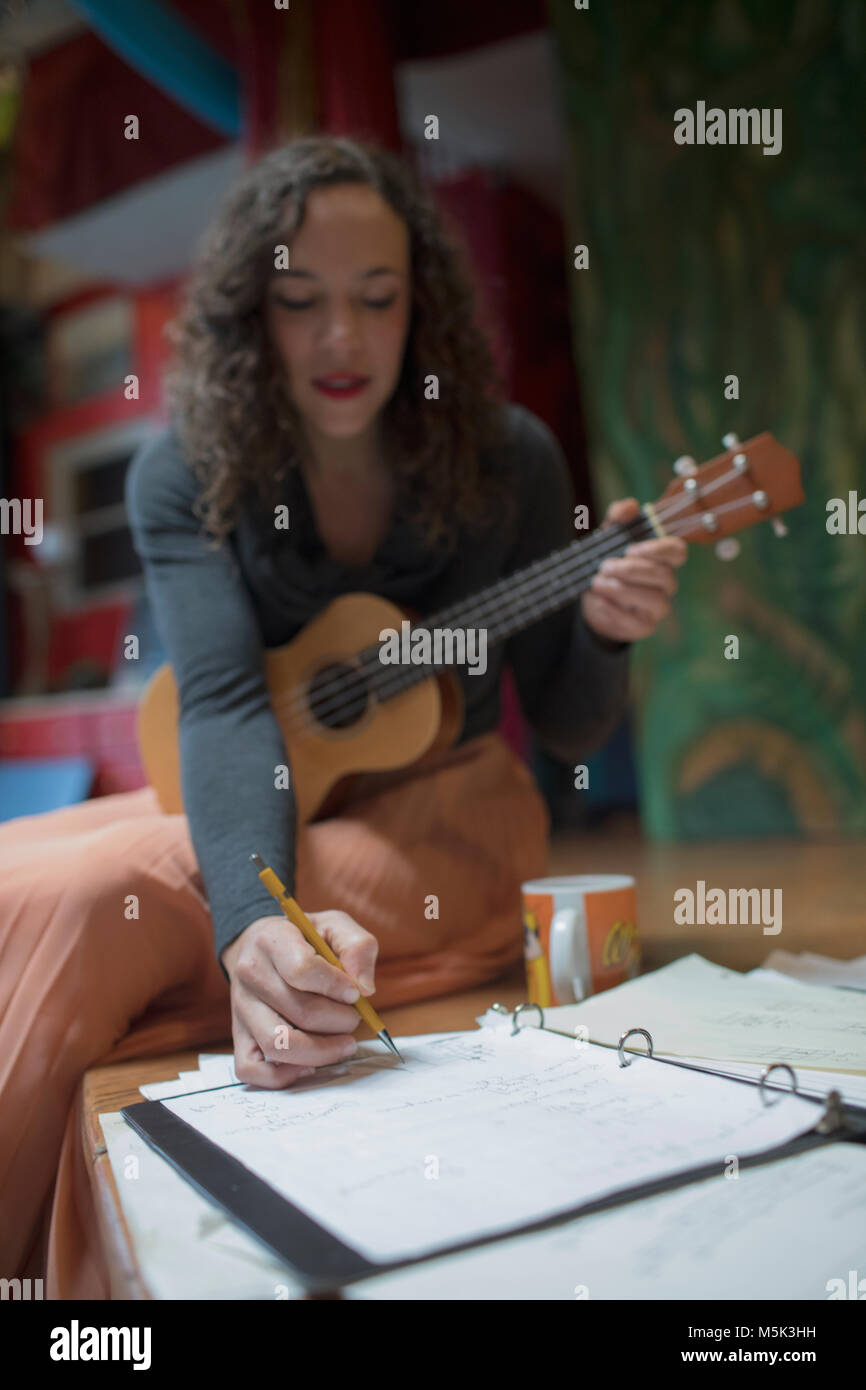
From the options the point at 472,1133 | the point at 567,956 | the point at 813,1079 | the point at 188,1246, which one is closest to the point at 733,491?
the point at 567,956

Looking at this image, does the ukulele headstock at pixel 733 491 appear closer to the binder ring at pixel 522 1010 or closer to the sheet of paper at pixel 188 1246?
the binder ring at pixel 522 1010

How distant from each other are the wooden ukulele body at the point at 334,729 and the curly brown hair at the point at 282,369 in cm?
15

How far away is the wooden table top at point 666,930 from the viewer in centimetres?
65

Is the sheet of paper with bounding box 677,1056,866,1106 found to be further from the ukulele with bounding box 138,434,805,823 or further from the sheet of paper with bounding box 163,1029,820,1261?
the ukulele with bounding box 138,434,805,823

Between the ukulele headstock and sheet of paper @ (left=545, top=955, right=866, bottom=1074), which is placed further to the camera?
the ukulele headstock

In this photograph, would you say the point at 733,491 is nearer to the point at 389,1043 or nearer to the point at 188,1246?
the point at 389,1043

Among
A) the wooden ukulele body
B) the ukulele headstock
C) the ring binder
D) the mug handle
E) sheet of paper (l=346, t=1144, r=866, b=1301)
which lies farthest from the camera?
the wooden ukulele body

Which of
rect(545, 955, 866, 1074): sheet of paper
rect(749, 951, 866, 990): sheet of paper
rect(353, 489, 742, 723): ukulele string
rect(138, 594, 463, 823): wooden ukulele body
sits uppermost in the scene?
rect(353, 489, 742, 723): ukulele string

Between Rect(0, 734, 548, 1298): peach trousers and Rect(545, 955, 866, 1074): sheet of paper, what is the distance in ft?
0.82

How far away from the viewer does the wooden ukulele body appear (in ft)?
3.96

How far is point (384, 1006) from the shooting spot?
1104mm

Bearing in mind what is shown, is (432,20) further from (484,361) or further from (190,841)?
(190,841)

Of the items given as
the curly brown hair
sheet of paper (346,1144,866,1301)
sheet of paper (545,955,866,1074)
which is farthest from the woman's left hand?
sheet of paper (346,1144,866,1301)
